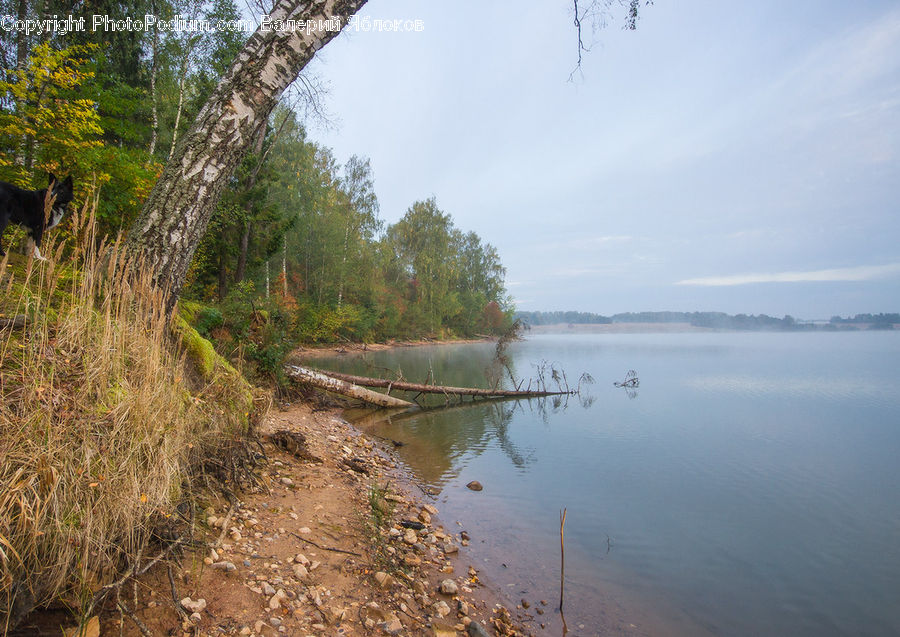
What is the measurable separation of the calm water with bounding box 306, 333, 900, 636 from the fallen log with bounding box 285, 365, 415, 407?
3.49ft

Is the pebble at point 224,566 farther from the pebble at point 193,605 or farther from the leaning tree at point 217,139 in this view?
the leaning tree at point 217,139

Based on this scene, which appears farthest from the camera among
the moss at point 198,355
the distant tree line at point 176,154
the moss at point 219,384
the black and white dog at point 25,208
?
the distant tree line at point 176,154

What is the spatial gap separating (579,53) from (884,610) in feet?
23.0

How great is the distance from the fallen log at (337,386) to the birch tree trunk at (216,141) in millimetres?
7231

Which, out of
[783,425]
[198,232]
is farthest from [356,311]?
[198,232]

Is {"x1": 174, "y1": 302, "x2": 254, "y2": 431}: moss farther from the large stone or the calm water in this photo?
the calm water

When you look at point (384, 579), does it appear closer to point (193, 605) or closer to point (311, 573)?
point (311, 573)

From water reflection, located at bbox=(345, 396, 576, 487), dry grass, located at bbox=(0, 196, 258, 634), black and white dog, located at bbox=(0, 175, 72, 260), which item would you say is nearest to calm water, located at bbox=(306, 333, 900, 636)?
water reflection, located at bbox=(345, 396, 576, 487)

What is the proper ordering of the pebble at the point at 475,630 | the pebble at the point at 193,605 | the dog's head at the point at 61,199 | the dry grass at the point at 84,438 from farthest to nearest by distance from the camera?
the dog's head at the point at 61,199 → the pebble at the point at 475,630 → the pebble at the point at 193,605 → the dry grass at the point at 84,438

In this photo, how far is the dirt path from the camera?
1.99 metres

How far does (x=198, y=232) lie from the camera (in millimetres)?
2992

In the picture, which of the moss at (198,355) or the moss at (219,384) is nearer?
the moss at (219,384)

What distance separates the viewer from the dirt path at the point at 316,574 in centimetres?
199

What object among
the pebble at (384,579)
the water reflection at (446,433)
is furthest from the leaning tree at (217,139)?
the water reflection at (446,433)
